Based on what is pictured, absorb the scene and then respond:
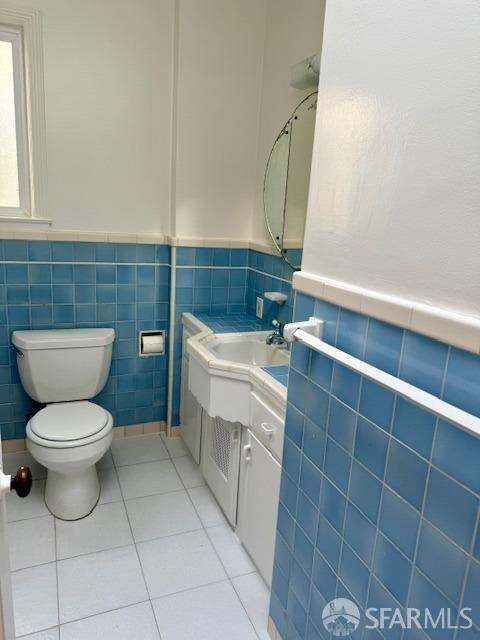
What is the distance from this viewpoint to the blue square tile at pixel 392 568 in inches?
34.3

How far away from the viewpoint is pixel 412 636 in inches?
33.3

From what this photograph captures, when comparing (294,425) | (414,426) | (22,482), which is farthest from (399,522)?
(22,482)

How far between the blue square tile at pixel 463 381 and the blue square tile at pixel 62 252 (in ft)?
6.59

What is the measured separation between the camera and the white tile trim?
2.40 feet

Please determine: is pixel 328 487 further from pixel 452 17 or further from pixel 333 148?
pixel 452 17

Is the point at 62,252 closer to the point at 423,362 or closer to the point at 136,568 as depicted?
the point at 136,568

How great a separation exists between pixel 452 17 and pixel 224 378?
1305 mm

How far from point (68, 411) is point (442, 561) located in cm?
173

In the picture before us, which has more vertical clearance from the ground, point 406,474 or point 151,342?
point 406,474

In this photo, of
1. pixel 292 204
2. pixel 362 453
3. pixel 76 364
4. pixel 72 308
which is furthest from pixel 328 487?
pixel 72 308

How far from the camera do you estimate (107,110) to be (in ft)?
7.32

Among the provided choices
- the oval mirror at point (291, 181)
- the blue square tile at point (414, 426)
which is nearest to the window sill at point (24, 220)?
the oval mirror at point (291, 181)

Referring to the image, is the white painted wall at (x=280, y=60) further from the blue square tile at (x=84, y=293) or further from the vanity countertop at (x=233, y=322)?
the blue square tile at (x=84, y=293)

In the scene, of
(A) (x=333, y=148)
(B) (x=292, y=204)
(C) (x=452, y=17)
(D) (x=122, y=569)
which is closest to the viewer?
(C) (x=452, y=17)
